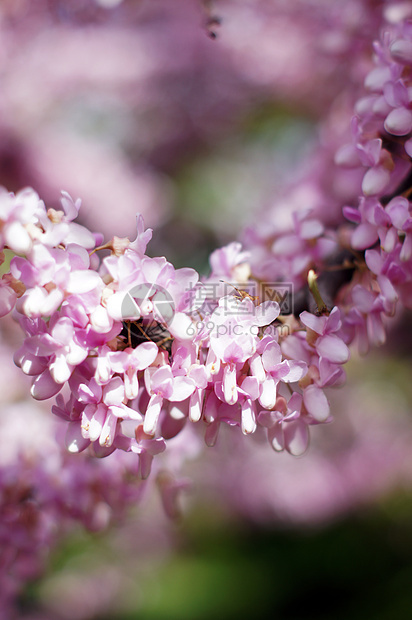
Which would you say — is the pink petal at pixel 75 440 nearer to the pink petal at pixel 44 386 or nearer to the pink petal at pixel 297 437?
the pink petal at pixel 44 386

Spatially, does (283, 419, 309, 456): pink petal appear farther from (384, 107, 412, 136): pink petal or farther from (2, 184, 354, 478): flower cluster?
(384, 107, 412, 136): pink petal

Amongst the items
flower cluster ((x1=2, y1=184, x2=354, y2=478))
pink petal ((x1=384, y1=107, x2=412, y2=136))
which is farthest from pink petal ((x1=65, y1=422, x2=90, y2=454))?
pink petal ((x1=384, y1=107, x2=412, y2=136))

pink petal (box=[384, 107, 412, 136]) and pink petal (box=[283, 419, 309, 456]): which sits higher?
pink petal (box=[384, 107, 412, 136])

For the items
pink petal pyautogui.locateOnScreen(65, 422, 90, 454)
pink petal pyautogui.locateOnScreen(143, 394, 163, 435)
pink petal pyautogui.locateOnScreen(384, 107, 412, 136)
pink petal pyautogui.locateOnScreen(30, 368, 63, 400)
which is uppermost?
pink petal pyautogui.locateOnScreen(384, 107, 412, 136)

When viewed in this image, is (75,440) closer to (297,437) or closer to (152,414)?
(152,414)

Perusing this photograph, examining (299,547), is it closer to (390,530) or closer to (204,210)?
(390,530)

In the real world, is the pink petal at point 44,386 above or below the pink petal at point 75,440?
above

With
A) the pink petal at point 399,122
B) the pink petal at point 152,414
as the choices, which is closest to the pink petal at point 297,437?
the pink petal at point 152,414

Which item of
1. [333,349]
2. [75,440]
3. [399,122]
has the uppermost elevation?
[399,122]

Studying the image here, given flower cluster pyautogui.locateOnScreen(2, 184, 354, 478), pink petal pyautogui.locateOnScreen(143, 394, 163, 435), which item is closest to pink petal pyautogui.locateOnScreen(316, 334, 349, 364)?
flower cluster pyautogui.locateOnScreen(2, 184, 354, 478)

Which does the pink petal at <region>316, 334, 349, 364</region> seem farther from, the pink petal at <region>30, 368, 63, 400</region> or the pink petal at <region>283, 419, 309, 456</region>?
the pink petal at <region>30, 368, 63, 400</region>

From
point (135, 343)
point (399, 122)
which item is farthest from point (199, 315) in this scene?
point (399, 122)
